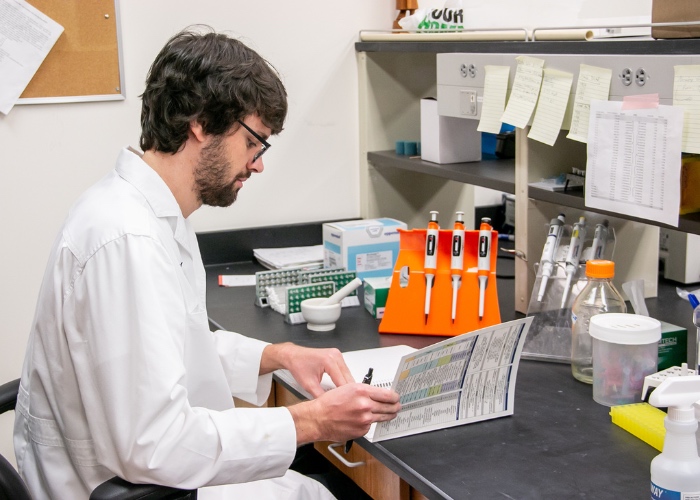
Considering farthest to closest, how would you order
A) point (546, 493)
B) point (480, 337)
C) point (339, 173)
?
point (339, 173) → point (480, 337) → point (546, 493)

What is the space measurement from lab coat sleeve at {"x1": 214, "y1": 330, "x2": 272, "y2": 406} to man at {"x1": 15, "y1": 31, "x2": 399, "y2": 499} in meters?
0.09

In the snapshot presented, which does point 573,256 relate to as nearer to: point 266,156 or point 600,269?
point 600,269

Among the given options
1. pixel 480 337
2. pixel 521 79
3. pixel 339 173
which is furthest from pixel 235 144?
pixel 339 173

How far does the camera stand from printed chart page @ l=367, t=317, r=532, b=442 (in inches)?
52.5

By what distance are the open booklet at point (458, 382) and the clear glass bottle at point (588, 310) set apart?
212 mm

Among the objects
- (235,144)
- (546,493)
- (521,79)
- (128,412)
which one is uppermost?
(521,79)

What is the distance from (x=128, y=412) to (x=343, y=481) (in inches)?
25.4

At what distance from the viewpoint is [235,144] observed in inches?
57.2

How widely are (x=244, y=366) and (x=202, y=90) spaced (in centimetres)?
56

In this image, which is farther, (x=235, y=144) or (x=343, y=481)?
(x=343, y=481)

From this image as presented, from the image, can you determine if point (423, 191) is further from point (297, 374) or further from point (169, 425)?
point (169, 425)

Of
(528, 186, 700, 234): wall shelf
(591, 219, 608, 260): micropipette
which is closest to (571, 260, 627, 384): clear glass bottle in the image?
(528, 186, 700, 234): wall shelf

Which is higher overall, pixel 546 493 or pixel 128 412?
pixel 128 412

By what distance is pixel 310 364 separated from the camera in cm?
158
